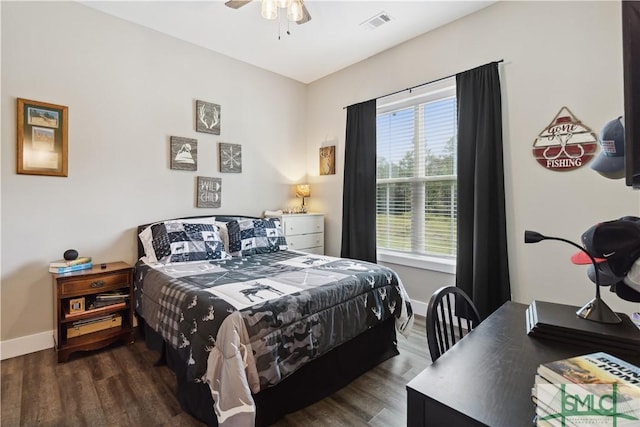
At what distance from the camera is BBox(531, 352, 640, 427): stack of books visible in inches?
22.6

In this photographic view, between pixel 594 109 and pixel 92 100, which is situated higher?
pixel 92 100

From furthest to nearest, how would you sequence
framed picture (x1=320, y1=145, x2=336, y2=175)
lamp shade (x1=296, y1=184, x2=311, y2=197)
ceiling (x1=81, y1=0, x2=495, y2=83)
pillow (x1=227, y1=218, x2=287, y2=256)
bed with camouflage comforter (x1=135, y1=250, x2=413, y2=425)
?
lamp shade (x1=296, y1=184, x2=311, y2=197) → framed picture (x1=320, y1=145, x2=336, y2=175) → pillow (x1=227, y1=218, x2=287, y2=256) → ceiling (x1=81, y1=0, x2=495, y2=83) → bed with camouflage comforter (x1=135, y1=250, x2=413, y2=425)

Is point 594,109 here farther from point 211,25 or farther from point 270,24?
point 211,25

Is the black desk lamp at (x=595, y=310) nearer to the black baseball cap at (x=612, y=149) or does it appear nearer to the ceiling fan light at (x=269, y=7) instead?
the black baseball cap at (x=612, y=149)

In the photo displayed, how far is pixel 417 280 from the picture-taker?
3.28 meters

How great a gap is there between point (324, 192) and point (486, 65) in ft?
7.75

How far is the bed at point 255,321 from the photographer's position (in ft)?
4.81

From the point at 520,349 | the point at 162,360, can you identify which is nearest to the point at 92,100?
the point at 162,360

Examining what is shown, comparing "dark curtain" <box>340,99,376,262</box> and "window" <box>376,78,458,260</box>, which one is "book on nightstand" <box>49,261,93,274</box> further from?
"window" <box>376,78,458,260</box>

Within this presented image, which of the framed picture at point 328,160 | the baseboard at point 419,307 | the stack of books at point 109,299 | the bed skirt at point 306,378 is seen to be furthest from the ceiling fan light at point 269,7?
the baseboard at point 419,307

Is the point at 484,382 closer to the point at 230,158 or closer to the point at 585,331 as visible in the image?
the point at 585,331

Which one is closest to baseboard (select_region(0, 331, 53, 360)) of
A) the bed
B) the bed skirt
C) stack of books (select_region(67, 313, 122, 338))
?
stack of books (select_region(67, 313, 122, 338))

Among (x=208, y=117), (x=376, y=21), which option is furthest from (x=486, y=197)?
(x=208, y=117)

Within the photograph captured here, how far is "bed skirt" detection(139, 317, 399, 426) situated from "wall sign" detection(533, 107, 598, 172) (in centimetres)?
179
